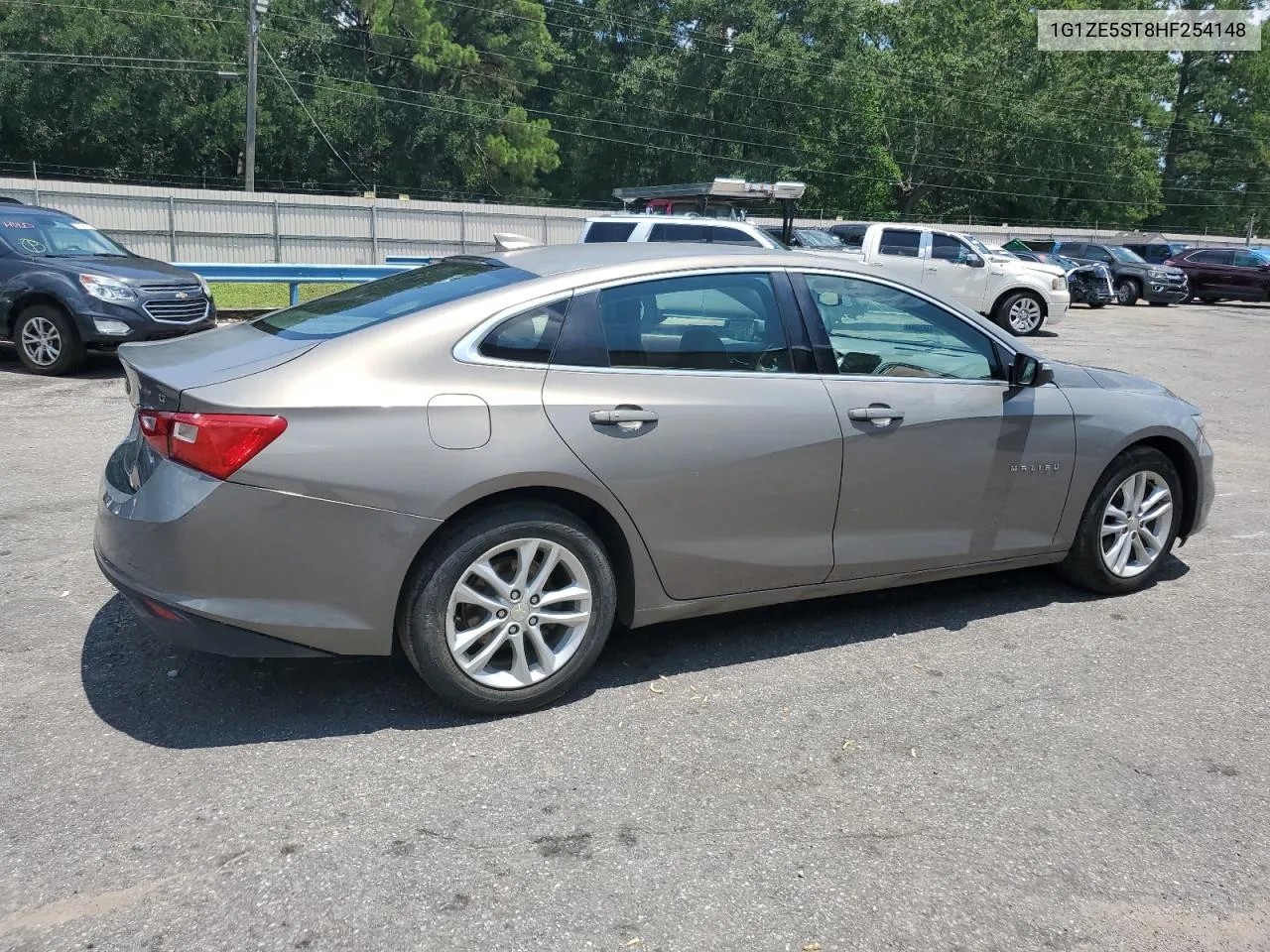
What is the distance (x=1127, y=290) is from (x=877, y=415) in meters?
27.0

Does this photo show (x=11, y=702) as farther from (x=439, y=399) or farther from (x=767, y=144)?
(x=767, y=144)

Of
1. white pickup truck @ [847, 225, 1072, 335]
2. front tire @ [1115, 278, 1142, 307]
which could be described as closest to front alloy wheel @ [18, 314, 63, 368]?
white pickup truck @ [847, 225, 1072, 335]

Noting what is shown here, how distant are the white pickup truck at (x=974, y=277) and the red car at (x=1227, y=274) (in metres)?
14.5

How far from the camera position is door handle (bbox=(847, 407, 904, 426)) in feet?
13.7

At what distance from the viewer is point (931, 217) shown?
6328cm

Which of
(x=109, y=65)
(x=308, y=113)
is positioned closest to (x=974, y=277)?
(x=308, y=113)

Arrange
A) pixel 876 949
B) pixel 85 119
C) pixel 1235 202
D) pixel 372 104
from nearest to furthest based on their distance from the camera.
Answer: pixel 876 949 < pixel 85 119 < pixel 372 104 < pixel 1235 202

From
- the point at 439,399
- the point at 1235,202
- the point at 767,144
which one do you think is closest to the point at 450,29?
the point at 767,144

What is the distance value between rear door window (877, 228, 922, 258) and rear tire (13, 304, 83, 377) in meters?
13.1

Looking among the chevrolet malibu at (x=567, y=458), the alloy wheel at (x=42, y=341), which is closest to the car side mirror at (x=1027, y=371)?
the chevrolet malibu at (x=567, y=458)

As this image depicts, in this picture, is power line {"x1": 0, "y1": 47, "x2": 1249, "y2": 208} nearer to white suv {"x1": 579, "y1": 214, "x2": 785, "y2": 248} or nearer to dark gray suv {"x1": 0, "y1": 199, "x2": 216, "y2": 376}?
white suv {"x1": 579, "y1": 214, "x2": 785, "y2": 248}

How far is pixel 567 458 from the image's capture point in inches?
142

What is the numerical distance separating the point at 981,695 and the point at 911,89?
63.4 m

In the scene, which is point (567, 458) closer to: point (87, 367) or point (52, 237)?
point (87, 367)
